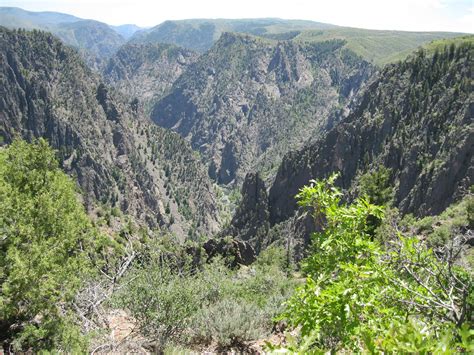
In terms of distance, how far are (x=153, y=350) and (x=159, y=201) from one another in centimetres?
18584

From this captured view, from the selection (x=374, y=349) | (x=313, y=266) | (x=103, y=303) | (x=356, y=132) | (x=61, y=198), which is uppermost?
(x=374, y=349)

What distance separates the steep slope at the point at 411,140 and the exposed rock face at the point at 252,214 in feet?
14.0

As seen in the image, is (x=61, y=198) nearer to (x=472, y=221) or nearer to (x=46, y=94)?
(x=472, y=221)

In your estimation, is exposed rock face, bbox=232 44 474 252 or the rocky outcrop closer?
the rocky outcrop

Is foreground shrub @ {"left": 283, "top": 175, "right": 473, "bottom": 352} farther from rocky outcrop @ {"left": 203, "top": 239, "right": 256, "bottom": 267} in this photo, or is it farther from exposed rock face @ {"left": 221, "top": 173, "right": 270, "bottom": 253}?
exposed rock face @ {"left": 221, "top": 173, "right": 270, "bottom": 253}

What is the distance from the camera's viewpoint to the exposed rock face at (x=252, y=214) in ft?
434

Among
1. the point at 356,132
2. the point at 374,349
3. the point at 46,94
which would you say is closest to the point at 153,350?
the point at 374,349

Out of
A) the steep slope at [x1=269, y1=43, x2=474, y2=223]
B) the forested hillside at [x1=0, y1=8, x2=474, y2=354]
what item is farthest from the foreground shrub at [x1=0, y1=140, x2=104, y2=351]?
the steep slope at [x1=269, y1=43, x2=474, y2=223]

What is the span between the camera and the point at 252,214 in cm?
13812

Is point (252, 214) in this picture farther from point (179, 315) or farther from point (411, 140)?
point (179, 315)

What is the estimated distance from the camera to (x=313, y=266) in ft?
23.5

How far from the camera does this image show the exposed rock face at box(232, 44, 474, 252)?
72.2m

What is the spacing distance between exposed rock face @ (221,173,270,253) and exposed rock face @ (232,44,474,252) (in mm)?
732

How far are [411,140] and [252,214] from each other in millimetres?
60377
